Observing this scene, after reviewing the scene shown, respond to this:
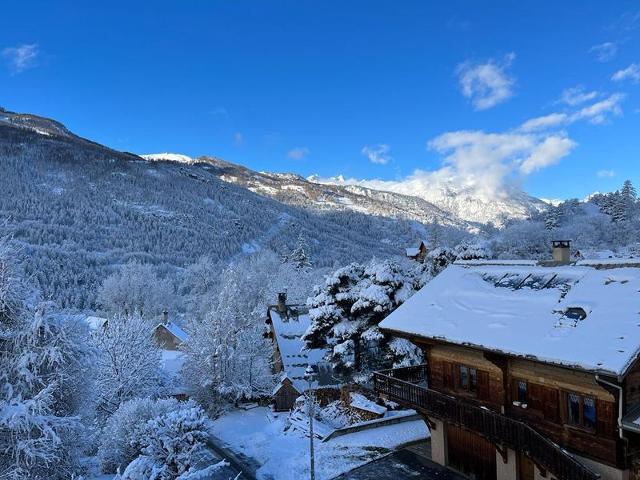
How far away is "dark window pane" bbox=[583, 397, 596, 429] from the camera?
42.2 ft

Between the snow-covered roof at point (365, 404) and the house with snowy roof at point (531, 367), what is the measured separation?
6872 mm

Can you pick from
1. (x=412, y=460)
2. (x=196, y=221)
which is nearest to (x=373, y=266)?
(x=412, y=460)

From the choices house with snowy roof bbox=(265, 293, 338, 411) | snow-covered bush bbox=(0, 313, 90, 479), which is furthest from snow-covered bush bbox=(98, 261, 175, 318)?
snow-covered bush bbox=(0, 313, 90, 479)

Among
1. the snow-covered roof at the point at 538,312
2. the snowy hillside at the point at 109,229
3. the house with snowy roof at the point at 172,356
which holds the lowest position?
the house with snowy roof at the point at 172,356

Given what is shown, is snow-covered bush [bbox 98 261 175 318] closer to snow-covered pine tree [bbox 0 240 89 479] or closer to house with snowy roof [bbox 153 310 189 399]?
house with snowy roof [bbox 153 310 189 399]

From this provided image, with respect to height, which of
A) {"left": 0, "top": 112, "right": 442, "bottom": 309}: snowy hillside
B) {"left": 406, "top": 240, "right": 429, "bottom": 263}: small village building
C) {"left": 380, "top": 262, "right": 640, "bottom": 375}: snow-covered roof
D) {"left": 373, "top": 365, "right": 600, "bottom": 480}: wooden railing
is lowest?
{"left": 373, "top": 365, "right": 600, "bottom": 480}: wooden railing

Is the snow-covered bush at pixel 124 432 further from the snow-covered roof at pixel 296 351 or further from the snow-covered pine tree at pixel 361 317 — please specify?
the snow-covered roof at pixel 296 351

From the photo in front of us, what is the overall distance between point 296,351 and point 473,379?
70.7 ft

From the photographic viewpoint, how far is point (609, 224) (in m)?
84.8

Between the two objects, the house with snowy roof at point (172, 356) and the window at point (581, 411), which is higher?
the window at point (581, 411)

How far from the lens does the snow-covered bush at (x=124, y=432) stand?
2278 cm

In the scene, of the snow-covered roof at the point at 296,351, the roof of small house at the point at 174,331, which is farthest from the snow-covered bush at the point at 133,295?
the snow-covered roof at the point at 296,351

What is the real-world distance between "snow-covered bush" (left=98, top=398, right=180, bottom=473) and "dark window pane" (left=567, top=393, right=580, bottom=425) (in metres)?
18.0

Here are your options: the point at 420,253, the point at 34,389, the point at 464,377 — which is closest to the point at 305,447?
the point at 464,377
